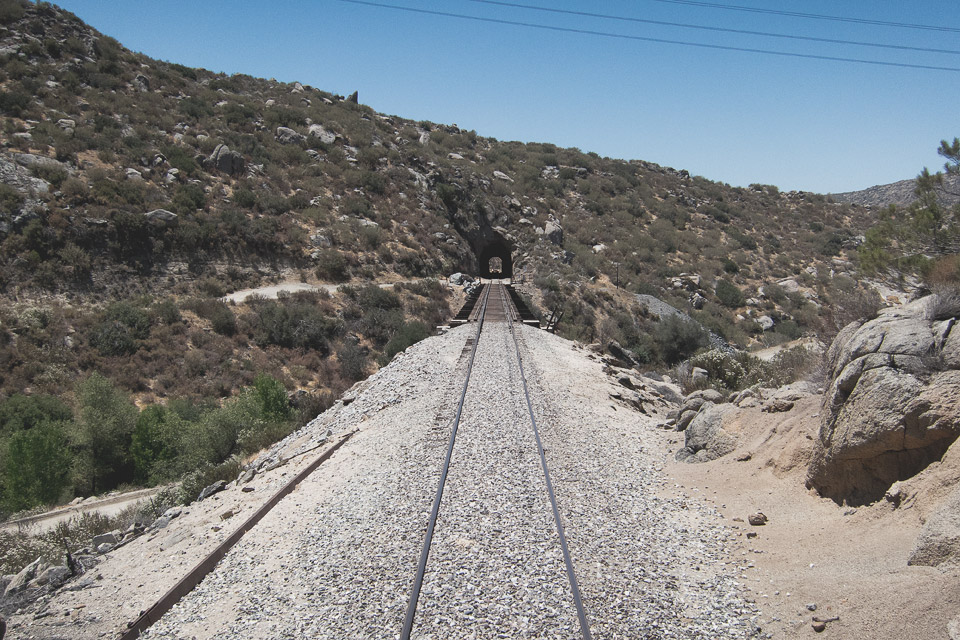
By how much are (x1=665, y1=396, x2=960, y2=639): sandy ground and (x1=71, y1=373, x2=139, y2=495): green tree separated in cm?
1523

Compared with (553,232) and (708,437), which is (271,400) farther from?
(553,232)

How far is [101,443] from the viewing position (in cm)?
1549

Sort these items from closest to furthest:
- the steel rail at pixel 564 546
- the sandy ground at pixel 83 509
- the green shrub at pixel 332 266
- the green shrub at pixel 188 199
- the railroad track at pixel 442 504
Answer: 1. the steel rail at pixel 564 546
2. the railroad track at pixel 442 504
3. the sandy ground at pixel 83 509
4. the green shrub at pixel 188 199
5. the green shrub at pixel 332 266

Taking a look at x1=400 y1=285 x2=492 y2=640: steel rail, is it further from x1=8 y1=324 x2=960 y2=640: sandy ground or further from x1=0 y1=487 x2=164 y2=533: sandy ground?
x1=0 y1=487 x2=164 y2=533: sandy ground

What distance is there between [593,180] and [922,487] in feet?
224

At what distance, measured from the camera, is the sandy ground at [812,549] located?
4.24m

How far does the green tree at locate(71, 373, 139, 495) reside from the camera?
15.0 metres

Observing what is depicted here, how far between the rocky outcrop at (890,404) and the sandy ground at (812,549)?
16.1 inches

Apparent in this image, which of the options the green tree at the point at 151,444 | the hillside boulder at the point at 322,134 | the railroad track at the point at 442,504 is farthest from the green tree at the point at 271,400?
the hillside boulder at the point at 322,134

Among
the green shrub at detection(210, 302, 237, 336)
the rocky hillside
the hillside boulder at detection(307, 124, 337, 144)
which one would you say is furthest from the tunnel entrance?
Result: the green shrub at detection(210, 302, 237, 336)

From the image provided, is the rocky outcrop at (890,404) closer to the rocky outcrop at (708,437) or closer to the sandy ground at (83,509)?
the rocky outcrop at (708,437)

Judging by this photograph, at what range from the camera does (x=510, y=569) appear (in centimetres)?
574

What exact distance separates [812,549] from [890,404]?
179cm

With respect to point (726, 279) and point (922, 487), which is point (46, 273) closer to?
point (922, 487)
